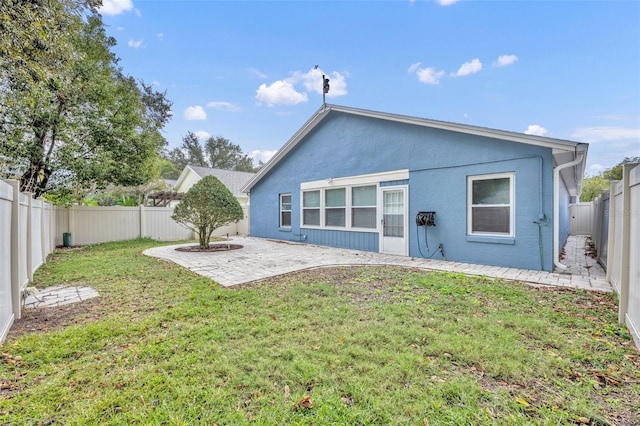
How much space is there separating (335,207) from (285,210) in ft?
9.80

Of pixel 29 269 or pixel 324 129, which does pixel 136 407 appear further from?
pixel 324 129

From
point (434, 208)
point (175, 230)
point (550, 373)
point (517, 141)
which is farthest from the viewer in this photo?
point (175, 230)

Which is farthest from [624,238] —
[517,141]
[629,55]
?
[629,55]

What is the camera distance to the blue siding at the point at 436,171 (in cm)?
594

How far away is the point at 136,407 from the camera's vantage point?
1934mm

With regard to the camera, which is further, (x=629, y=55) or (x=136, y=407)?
(x=629, y=55)

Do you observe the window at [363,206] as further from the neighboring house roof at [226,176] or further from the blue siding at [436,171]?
the neighboring house roof at [226,176]

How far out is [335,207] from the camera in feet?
32.6

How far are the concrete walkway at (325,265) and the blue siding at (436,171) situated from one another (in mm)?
454

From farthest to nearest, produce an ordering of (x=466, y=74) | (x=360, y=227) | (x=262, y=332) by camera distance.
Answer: (x=466, y=74), (x=360, y=227), (x=262, y=332)

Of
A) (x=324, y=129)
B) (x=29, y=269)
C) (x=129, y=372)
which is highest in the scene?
(x=324, y=129)

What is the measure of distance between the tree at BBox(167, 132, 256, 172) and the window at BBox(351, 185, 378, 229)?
31292 millimetres

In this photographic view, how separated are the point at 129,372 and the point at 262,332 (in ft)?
3.98

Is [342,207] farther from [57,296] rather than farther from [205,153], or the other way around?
[205,153]
